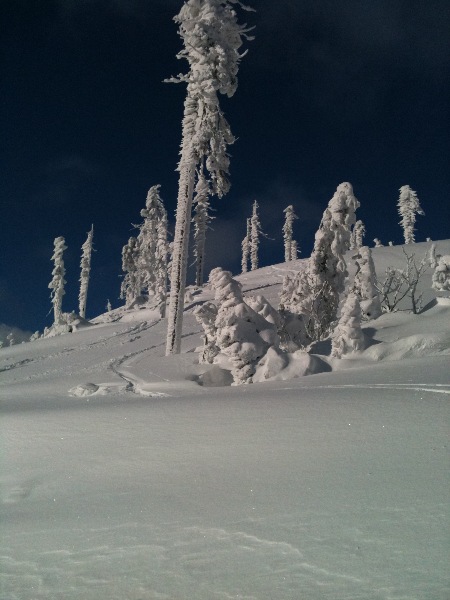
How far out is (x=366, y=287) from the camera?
18156 mm

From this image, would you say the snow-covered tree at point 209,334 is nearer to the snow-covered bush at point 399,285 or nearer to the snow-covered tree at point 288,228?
the snow-covered bush at point 399,285

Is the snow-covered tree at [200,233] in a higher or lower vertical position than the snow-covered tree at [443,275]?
higher

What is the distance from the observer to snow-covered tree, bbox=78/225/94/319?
5281cm

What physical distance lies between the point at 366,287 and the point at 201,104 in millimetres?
10257

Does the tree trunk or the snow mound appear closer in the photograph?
the snow mound

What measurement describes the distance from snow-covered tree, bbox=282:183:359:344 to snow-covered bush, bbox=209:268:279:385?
19.0ft

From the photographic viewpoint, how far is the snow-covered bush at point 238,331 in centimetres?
1080

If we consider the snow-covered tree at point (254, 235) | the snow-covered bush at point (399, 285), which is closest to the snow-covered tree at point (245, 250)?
the snow-covered tree at point (254, 235)

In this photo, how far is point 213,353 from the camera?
41.6 feet

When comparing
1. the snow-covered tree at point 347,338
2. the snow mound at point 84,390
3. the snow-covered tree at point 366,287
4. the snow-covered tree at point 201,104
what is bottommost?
the snow mound at point 84,390

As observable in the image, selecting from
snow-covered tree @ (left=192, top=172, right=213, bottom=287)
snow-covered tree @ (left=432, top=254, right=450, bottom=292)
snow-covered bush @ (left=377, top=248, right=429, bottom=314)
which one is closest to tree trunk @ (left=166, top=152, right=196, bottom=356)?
snow-covered bush @ (left=377, top=248, right=429, bottom=314)

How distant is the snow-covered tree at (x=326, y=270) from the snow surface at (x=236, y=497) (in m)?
12.4

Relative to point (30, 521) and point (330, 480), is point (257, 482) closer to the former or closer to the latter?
point (330, 480)

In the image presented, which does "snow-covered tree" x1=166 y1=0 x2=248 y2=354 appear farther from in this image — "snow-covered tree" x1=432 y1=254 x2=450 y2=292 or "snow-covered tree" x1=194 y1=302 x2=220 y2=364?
"snow-covered tree" x1=432 y1=254 x2=450 y2=292
